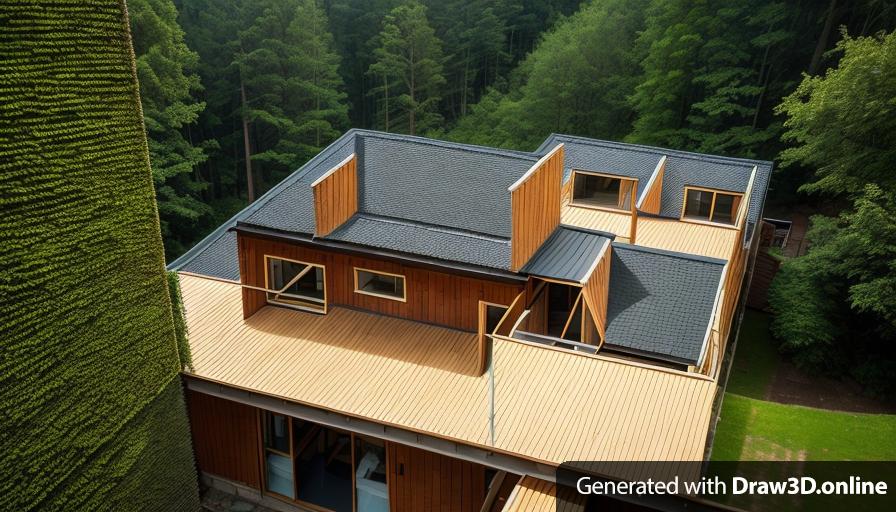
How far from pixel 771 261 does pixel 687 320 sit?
12.8 metres

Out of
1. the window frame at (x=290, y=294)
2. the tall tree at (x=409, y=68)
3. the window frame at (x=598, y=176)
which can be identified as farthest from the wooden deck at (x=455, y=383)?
the tall tree at (x=409, y=68)

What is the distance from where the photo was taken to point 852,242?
835 inches

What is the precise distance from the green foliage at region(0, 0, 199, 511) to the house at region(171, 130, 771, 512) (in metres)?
2.17

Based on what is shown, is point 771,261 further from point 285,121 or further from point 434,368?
point 285,121

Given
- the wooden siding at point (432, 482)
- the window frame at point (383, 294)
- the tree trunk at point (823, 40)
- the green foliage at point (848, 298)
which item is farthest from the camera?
the tree trunk at point (823, 40)

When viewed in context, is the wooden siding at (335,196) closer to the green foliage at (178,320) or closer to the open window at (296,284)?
the open window at (296,284)

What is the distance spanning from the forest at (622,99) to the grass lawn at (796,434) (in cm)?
416

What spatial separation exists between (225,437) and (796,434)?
13230 mm

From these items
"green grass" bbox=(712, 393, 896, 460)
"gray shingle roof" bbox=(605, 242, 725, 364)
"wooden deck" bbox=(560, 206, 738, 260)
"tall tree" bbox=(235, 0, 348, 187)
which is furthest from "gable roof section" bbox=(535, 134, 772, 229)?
"tall tree" bbox=(235, 0, 348, 187)

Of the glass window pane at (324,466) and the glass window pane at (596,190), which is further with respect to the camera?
the glass window pane at (596,190)

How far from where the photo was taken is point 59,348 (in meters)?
9.60

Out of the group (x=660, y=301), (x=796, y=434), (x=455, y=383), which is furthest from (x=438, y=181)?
(x=796, y=434)

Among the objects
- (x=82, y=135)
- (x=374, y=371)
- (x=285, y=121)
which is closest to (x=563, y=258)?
(x=374, y=371)

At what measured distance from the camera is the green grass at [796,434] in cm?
1555
